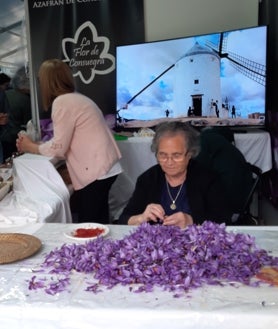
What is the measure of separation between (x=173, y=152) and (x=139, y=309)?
83 centimetres

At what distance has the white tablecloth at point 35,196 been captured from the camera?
1749 mm

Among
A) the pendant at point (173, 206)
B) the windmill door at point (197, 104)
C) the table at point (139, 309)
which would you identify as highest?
the windmill door at point (197, 104)

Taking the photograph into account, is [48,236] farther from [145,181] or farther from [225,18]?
[225,18]

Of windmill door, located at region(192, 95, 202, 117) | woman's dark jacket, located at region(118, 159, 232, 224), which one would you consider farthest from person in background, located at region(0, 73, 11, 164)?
woman's dark jacket, located at region(118, 159, 232, 224)

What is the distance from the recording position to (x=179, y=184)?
1.78 meters

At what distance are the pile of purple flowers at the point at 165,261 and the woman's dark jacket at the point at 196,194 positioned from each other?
0.52 meters

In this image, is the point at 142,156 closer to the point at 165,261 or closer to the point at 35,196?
the point at 35,196

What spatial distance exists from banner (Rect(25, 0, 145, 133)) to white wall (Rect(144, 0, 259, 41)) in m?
0.11

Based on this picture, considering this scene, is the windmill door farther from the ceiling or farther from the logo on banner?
the ceiling

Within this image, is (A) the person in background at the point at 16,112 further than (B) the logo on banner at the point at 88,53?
Yes

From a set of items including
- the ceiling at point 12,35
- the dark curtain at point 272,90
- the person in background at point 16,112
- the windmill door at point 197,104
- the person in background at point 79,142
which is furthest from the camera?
the ceiling at point 12,35

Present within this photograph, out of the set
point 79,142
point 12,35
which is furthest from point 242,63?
point 12,35

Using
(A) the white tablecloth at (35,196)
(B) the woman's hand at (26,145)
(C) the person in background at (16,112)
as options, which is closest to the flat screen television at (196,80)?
(C) the person in background at (16,112)

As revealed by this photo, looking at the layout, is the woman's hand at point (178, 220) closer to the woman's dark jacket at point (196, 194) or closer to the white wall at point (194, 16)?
the woman's dark jacket at point (196, 194)
